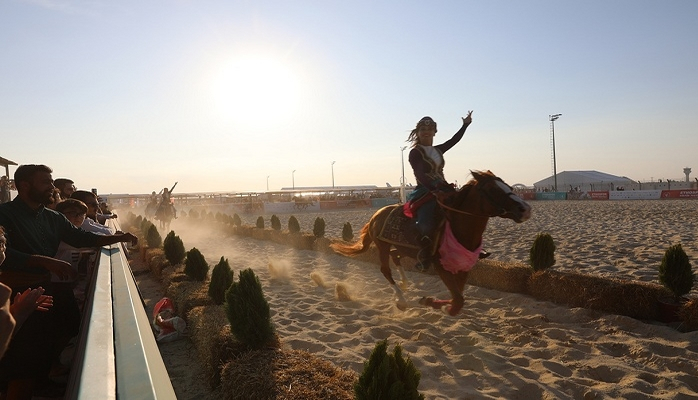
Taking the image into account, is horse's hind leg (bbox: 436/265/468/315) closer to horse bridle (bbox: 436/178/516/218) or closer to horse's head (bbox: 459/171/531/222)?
horse bridle (bbox: 436/178/516/218)

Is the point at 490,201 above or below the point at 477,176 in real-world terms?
below

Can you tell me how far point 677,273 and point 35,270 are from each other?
25.7 ft

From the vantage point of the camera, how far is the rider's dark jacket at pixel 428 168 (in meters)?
5.12

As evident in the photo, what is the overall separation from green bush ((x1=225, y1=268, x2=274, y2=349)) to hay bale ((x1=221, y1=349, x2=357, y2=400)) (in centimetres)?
18

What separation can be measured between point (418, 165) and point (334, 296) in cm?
371

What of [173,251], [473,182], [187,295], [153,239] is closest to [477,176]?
[473,182]

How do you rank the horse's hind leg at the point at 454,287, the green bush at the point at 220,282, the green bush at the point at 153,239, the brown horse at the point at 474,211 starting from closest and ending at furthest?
the brown horse at the point at 474,211
the horse's hind leg at the point at 454,287
the green bush at the point at 220,282
the green bush at the point at 153,239

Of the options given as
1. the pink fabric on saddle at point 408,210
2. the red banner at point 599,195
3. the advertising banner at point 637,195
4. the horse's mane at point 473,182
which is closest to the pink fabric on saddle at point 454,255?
the horse's mane at point 473,182

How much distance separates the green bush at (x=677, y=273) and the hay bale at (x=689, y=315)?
321 millimetres

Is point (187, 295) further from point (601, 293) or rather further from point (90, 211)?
point (601, 293)

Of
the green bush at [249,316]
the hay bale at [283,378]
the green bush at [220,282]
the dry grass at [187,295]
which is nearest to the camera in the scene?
the hay bale at [283,378]

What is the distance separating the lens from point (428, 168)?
17.2ft

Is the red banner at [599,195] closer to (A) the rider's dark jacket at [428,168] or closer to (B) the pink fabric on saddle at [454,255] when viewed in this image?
(A) the rider's dark jacket at [428,168]

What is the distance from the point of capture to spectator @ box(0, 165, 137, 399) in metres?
2.57
